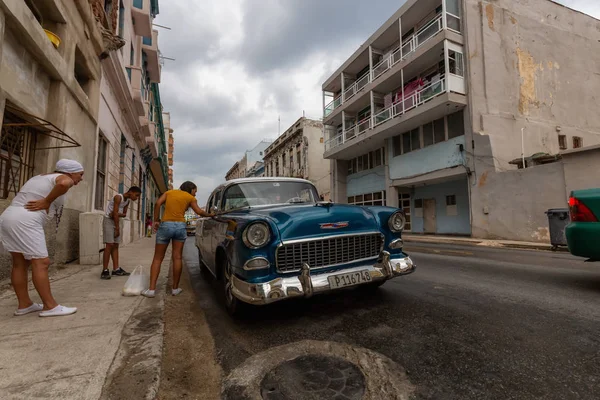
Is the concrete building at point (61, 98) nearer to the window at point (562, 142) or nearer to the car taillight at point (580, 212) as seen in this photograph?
the car taillight at point (580, 212)

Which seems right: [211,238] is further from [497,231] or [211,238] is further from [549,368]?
[497,231]

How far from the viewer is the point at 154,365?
2.00 meters

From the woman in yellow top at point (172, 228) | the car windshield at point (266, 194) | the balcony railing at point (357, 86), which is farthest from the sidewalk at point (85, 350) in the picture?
the balcony railing at point (357, 86)

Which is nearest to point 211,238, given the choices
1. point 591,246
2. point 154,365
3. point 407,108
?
point 154,365

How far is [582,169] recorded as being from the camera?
396 inches

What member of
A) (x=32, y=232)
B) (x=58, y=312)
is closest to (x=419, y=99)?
(x=32, y=232)

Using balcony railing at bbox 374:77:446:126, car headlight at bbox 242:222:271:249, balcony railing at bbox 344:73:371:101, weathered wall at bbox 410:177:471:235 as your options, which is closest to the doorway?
weathered wall at bbox 410:177:471:235

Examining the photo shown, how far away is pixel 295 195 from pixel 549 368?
310 centimetres

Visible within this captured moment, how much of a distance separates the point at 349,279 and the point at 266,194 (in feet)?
5.99

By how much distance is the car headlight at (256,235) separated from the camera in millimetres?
2680

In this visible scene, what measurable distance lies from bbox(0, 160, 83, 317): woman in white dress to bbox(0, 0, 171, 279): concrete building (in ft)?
5.56

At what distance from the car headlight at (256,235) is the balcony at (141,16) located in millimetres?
14672

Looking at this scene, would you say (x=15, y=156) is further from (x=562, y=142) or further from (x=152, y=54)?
(x=562, y=142)

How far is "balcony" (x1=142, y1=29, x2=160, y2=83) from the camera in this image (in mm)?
16141
